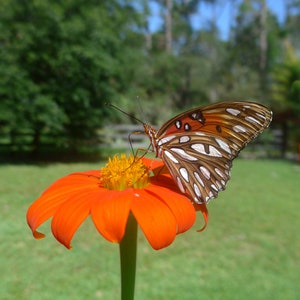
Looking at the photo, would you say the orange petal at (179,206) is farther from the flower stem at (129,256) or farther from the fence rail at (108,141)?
the fence rail at (108,141)

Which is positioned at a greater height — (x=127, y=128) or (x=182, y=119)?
(x=182, y=119)

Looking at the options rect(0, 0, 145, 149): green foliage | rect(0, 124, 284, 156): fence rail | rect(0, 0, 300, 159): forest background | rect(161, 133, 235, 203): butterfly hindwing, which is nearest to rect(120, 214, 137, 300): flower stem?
rect(161, 133, 235, 203): butterfly hindwing

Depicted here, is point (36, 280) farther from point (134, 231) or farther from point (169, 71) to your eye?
point (169, 71)

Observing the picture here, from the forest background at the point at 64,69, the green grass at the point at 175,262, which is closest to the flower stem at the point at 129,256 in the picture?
the green grass at the point at 175,262

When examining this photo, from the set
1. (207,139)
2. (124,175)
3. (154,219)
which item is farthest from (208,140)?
(154,219)

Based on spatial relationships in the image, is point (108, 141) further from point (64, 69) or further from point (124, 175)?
point (124, 175)

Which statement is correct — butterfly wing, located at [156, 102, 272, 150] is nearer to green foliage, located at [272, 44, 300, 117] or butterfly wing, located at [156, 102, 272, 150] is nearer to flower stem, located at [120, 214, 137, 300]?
green foliage, located at [272, 44, 300, 117]

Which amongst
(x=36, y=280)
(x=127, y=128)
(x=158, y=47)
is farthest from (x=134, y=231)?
(x=158, y=47)
